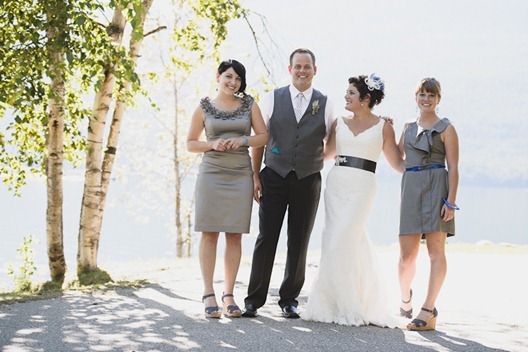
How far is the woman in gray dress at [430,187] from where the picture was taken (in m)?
5.68

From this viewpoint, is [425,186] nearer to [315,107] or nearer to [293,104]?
[315,107]

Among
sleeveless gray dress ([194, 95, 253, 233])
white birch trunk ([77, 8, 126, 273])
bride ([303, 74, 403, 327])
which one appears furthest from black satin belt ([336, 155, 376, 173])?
white birch trunk ([77, 8, 126, 273])

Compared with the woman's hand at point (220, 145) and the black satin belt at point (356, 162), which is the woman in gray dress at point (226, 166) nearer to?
the woman's hand at point (220, 145)

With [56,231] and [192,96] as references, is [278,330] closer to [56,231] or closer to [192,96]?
[56,231]

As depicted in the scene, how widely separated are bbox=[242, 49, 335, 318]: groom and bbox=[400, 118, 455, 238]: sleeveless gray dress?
0.75 m

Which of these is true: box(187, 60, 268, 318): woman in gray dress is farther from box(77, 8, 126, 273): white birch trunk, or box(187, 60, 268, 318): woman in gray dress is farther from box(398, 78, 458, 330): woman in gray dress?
box(77, 8, 126, 273): white birch trunk

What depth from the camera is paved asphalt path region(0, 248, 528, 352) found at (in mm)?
4797

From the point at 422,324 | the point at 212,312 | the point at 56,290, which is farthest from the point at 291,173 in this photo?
the point at 56,290

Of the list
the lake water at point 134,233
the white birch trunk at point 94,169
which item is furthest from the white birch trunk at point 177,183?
the white birch trunk at point 94,169

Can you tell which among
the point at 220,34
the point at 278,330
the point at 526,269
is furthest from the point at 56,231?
the point at 526,269

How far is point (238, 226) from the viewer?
5801 mm

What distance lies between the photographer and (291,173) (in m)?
5.86

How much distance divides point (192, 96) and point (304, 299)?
751 inches

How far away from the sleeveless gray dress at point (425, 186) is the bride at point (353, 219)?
0.22 metres
